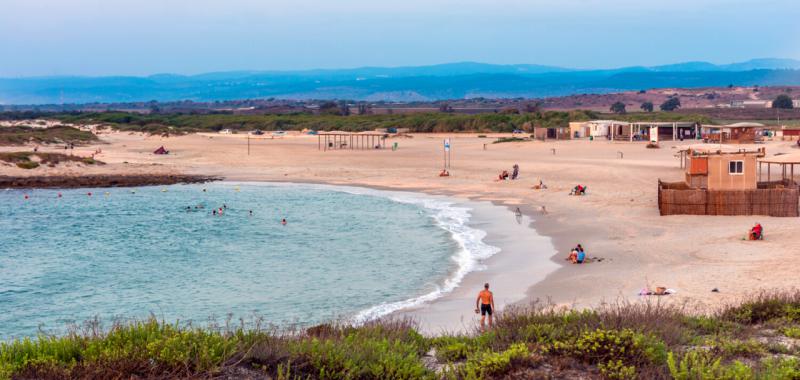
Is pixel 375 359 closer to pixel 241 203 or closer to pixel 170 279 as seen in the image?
pixel 170 279

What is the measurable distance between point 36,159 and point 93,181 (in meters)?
7.11

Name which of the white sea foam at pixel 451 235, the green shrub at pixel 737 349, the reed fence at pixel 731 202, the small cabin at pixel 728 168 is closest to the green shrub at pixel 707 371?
the green shrub at pixel 737 349

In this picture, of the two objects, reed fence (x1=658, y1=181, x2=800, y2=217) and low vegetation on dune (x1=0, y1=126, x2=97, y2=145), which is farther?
low vegetation on dune (x1=0, y1=126, x2=97, y2=145)

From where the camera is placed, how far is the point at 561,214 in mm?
25641

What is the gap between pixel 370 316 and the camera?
13.9m

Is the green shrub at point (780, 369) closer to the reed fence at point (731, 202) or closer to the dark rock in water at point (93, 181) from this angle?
the reed fence at point (731, 202)

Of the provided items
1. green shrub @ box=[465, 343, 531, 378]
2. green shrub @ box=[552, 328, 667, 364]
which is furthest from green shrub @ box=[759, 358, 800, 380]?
green shrub @ box=[465, 343, 531, 378]

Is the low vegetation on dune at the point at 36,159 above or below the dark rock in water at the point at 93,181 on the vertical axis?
above

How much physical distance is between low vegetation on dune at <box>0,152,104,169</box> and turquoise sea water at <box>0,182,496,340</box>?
399 inches

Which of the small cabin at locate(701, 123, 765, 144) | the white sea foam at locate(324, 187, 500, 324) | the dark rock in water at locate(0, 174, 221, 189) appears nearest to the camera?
the white sea foam at locate(324, 187, 500, 324)

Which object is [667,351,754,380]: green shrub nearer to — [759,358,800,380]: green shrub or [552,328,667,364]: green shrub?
[759,358,800,380]: green shrub

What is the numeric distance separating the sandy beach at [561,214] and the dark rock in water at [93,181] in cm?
163

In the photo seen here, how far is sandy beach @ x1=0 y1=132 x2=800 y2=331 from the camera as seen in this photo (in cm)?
1507

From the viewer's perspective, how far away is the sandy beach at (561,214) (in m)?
15.1
